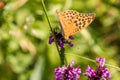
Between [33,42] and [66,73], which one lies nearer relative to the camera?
[66,73]

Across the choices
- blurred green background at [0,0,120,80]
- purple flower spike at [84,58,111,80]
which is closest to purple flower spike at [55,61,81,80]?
purple flower spike at [84,58,111,80]

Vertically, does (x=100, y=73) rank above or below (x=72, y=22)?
below

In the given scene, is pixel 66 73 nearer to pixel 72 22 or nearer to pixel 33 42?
pixel 72 22

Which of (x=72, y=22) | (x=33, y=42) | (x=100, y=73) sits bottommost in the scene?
(x=33, y=42)

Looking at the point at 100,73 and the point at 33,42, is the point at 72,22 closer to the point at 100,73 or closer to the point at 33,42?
the point at 100,73

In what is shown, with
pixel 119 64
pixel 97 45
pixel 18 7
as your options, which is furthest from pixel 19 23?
pixel 119 64

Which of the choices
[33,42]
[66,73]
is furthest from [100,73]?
[33,42]

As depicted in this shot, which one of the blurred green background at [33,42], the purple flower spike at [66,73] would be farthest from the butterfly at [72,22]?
the blurred green background at [33,42]

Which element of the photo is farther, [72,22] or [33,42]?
[33,42]

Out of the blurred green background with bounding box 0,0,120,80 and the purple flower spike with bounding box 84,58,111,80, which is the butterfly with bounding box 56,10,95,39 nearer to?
the purple flower spike with bounding box 84,58,111,80
